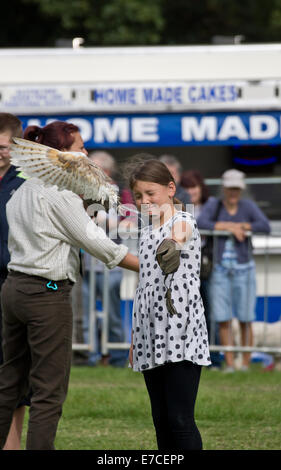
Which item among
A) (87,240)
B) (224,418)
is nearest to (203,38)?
(224,418)

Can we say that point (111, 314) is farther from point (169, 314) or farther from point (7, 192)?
point (169, 314)

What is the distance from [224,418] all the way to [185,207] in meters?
2.22

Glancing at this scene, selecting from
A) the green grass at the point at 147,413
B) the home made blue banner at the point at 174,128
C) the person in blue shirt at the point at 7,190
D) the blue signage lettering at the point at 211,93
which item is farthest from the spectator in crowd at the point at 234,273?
the person in blue shirt at the point at 7,190

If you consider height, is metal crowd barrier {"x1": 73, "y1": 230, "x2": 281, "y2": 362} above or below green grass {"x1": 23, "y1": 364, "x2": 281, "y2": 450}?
above

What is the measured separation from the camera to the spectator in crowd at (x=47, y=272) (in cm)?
467

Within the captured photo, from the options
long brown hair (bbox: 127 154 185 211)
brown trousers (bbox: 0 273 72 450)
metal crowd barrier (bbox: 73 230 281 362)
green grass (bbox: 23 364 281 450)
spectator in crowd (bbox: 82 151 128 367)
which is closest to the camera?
long brown hair (bbox: 127 154 185 211)

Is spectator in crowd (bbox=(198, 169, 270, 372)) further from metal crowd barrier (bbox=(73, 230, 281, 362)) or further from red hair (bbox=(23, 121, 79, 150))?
red hair (bbox=(23, 121, 79, 150))

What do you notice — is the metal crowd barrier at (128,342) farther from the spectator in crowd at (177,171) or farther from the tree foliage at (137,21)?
the tree foliage at (137,21)

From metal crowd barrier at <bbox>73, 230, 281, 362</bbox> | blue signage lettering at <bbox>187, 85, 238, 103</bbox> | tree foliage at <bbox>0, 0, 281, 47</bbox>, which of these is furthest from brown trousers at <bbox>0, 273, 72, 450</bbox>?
tree foliage at <bbox>0, 0, 281, 47</bbox>

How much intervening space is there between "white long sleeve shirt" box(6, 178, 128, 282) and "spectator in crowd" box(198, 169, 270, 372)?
4.48 metres

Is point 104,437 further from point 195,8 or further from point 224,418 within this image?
point 195,8

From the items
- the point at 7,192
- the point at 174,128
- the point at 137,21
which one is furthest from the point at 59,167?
the point at 137,21

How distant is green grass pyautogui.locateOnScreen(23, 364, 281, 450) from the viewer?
19.6ft
